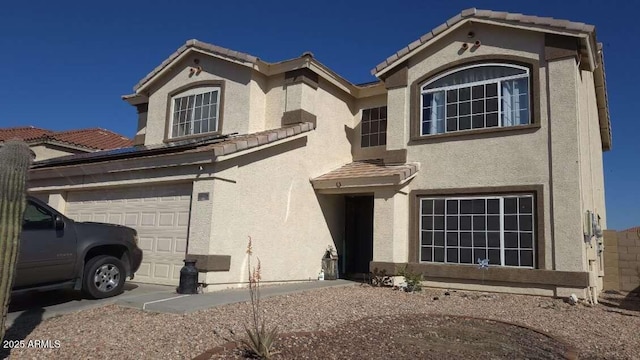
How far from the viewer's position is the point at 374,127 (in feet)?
51.6

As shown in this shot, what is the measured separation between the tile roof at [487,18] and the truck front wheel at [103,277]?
8.67m

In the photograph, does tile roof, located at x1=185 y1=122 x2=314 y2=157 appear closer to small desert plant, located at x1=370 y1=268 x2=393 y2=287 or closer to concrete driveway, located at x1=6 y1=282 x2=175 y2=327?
concrete driveway, located at x1=6 y1=282 x2=175 y2=327

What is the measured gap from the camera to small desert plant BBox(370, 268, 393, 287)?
12.3m

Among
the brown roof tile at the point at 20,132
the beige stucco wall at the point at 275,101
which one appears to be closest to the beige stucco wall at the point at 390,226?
the beige stucco wall at the point at 275,101

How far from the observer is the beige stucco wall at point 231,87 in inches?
543

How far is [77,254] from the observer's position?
8586 millimetres

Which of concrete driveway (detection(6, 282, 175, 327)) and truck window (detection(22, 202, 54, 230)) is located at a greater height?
truck window (detection(22, 202, 54, 230))

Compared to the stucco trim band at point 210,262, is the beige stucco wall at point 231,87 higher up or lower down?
higher up

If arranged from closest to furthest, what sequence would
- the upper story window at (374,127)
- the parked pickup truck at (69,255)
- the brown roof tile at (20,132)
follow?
1. the parked pickup truck at (69,255)
2. the upper story window at (374,127)
3. the brown roof tile at (20,132)

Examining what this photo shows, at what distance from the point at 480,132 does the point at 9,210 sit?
1034 centimetres

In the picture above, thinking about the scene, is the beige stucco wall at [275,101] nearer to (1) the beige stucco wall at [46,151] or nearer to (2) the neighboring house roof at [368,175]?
(2) the neighboring house roof at [368,175]

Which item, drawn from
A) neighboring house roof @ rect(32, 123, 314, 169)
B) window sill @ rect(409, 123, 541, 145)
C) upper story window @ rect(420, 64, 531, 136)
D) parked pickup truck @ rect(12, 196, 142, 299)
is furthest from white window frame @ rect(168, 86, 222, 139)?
upper story window @ rect(420, 64, 531, 136)

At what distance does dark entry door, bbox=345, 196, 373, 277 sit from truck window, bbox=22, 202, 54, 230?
8922 mm

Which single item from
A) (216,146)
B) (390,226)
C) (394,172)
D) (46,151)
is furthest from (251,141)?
(46,151)
